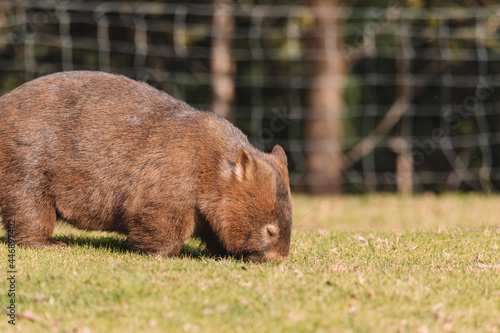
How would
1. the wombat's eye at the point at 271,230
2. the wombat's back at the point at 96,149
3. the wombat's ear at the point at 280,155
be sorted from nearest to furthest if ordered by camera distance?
1. the wombat's eye at the point at 271,230
2. the wombat's back at the point at 96,149
3. the wombat's ear at the point at 280,155

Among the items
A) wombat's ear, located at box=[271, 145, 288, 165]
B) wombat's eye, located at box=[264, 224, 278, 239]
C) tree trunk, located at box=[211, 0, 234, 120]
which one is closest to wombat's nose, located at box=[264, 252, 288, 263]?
wombat's eye, located at box=[264, 224, 278, 239]

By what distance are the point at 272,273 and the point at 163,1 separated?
14.4 m

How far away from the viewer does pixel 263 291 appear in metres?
5.00

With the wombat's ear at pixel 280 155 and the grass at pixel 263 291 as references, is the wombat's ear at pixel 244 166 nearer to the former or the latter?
the wombat's ear at pixel 280 155

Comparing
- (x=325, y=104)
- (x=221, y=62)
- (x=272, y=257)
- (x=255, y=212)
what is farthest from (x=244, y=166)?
(x=221, y=62)

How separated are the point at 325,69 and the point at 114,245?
29.7ft

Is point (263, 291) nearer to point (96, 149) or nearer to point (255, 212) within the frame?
point (255, 212)

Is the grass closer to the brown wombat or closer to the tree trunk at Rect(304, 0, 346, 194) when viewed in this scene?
the brown wombat

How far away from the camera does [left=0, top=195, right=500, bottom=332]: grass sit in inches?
180

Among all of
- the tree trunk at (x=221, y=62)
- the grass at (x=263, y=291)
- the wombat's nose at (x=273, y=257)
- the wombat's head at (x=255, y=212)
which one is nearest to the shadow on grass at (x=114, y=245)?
the grass at (x=263, y=291)

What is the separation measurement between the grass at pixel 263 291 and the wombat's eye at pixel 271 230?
10.5 inches

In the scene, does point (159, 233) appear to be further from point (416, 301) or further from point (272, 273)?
point (416, 301)

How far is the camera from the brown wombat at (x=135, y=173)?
6.25 metres

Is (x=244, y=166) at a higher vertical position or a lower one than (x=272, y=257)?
higher
